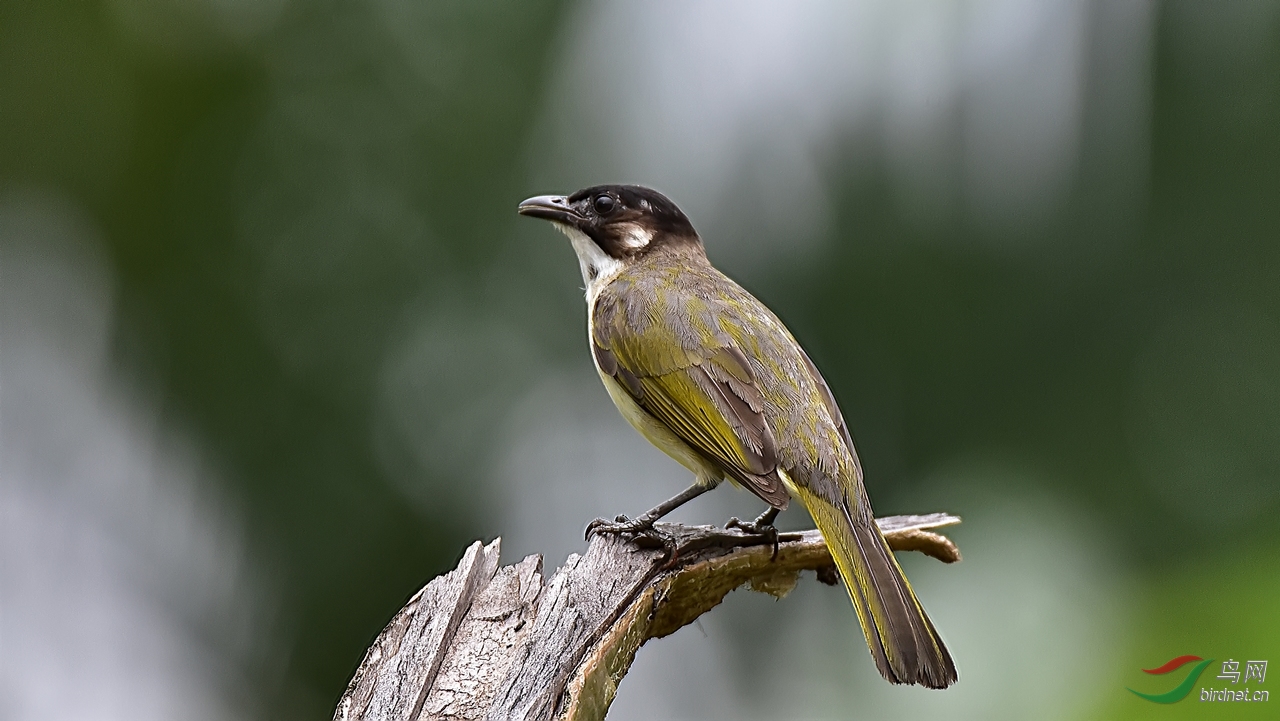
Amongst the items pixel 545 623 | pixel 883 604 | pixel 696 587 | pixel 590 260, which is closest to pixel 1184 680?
pixel 883 604

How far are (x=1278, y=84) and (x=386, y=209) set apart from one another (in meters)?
4.15

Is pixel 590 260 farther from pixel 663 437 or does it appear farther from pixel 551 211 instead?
pixel 663 437

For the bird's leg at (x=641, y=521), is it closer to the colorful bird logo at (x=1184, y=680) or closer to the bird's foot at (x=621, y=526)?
the bird's foot at (x=621, y=526)

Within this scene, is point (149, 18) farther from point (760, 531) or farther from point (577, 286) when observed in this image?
point (760, 531)

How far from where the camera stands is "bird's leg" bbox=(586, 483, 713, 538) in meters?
2.96

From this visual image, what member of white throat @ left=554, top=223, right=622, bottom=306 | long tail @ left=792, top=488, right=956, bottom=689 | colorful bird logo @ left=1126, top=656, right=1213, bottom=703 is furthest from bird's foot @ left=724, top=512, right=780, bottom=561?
colorful bird logo @ left=1126, top=656, right=1213, bottom=703

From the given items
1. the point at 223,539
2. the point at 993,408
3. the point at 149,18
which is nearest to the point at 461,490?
the point at 223,539

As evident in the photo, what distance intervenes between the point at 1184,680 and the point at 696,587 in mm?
1654

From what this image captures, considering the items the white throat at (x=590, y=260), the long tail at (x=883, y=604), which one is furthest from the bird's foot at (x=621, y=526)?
the white throat at (x=590, y=260)

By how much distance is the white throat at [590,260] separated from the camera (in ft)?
12.4

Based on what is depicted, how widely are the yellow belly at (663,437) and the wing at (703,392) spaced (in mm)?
40

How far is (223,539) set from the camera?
4.46 meters

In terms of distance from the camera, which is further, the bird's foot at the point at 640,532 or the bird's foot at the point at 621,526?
the bird's foot at the point at 621,526

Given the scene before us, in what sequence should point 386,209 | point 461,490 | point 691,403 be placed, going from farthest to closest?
point 386,209
point 461,490
point 691,403
